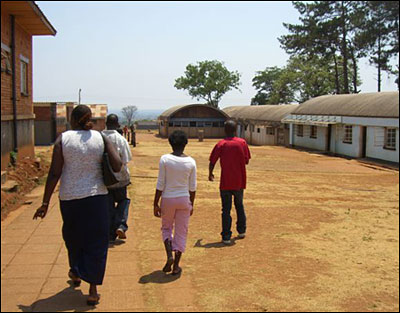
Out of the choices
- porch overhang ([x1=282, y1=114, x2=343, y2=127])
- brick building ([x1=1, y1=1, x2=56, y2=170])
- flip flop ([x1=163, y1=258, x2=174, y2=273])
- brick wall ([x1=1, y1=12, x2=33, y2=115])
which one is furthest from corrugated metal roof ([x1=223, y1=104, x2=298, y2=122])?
flip flop ([x1=163, y1=258, x2=174, y2=273])

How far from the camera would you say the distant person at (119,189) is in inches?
239

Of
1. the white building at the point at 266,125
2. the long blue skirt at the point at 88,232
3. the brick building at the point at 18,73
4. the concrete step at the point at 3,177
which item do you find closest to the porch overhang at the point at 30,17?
the brick building at the point at 18,73

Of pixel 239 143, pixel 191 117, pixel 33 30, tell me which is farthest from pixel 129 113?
pixel 239 143

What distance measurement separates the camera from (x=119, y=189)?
618 centimetres

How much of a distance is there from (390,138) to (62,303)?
18.4 m

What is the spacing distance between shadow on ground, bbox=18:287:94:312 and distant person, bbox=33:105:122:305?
4.2 inches

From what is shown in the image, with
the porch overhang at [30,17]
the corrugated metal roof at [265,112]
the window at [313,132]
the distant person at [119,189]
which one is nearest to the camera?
the distant person at [119,189]

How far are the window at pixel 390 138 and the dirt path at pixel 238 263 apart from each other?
34.9 ft

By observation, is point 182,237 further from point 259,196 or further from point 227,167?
point 259,196

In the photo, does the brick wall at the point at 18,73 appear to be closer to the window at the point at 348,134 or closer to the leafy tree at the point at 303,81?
the window at the point at 348,134

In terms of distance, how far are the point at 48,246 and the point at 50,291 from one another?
153 centimetres

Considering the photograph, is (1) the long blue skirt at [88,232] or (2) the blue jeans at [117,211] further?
(2) the blue jeans at [117,211]

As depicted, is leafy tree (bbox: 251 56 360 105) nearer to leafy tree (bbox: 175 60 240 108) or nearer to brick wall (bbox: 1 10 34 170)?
leafy tree (bbox: 175 60 240 108)

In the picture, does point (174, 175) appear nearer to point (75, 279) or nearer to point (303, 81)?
point (75, 279)
